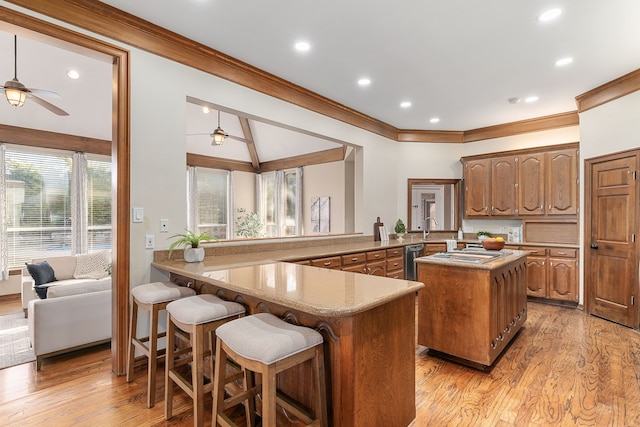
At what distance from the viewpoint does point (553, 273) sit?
4.67 metres

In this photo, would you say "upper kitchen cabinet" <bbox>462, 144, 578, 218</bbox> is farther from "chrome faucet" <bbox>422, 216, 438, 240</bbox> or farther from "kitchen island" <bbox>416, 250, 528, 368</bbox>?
"kitchen island" <bbox>416, 250, 528, 368</bbox>

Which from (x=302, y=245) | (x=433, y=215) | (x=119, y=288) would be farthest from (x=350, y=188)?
(x=119, y=288)

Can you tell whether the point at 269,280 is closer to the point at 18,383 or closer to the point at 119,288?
the point at 119,288

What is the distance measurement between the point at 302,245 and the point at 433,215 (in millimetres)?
3044

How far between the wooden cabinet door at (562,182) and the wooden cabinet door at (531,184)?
9 centimetres

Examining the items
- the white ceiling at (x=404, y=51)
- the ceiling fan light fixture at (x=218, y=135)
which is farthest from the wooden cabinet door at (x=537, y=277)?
the ceiling fan light fixture at (x=218, y=135)

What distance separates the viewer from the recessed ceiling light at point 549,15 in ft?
8.09

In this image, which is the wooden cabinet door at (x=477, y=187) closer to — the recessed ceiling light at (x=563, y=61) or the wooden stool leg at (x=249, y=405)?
the recessed ceiling light at (x=563, y=61)

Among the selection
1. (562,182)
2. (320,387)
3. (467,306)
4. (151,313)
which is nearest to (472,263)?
(467,306)

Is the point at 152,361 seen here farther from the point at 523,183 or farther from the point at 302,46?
the point at 523,183

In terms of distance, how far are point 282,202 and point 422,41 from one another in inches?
226

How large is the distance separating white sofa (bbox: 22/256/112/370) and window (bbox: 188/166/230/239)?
468 centimetres

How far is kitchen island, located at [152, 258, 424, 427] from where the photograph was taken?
1.52m

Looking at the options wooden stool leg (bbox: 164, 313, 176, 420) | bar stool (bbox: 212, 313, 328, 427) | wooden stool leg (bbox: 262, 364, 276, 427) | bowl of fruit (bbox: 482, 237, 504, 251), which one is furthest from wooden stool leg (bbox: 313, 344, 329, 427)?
bowl of fruit (bbox: 482, 237, 504, 251)
